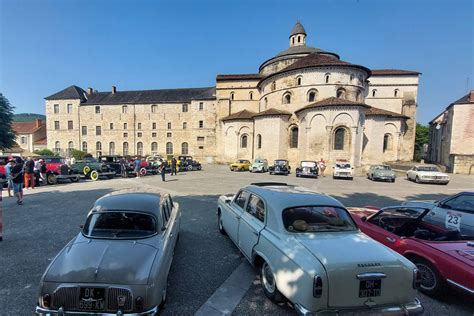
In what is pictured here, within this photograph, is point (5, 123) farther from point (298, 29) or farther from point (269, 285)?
point (298, 29)

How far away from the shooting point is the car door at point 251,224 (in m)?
3.57

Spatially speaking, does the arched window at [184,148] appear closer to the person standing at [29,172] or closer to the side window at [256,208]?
the person standing at [29,172]

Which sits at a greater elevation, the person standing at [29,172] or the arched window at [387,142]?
the arched window at [387,142]

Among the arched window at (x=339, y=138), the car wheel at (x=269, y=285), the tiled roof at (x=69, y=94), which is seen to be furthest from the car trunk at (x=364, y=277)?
the tiled roof at (x=69, y=94)

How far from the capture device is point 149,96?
159ft

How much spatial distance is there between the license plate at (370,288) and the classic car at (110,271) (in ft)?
7.57

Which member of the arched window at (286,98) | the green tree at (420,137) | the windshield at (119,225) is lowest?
the windshield at (119,225)

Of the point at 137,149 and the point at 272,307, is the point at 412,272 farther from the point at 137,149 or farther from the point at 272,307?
the point at 137,149

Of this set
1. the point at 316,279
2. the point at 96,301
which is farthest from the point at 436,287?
the point at 96,301

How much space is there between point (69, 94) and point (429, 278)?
62272mm

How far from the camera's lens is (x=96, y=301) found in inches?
92.0

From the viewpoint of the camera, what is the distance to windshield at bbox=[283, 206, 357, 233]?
125 inches

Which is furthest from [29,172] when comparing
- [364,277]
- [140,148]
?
[140,148]

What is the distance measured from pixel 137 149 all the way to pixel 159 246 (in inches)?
1967
